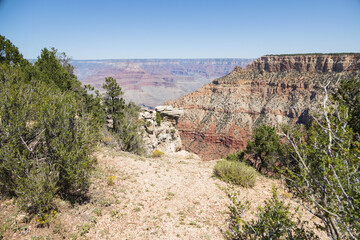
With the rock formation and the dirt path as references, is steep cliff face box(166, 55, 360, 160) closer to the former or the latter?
the rock formation

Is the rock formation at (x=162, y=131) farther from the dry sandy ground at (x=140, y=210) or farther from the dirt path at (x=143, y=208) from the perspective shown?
the dry sandy ground at (x=140, y=210)

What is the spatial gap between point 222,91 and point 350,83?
107602 millimetres

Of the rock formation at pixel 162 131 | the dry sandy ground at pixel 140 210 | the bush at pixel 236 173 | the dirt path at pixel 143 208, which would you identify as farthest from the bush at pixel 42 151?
the rock formation at pixel 162 131

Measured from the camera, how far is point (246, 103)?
11156 cm

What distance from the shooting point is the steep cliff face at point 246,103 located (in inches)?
3622

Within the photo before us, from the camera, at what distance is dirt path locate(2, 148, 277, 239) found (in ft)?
25.7

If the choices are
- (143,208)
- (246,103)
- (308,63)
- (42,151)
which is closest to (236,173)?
(143,208)

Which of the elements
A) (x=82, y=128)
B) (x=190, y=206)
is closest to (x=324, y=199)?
(x=190, y=206)

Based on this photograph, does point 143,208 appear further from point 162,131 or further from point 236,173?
point 162,131

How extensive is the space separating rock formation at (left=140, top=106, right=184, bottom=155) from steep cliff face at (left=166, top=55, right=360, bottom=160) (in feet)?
159

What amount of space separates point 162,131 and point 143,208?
89.3 feet

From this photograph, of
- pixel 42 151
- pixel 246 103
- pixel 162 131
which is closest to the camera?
pixel 42 151

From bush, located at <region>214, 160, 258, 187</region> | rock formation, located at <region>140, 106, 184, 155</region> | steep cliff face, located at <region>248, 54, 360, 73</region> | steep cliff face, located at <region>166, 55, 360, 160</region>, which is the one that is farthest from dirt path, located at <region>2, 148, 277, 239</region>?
steep cliff face, located at <region>248, 54, 360, 73</region>

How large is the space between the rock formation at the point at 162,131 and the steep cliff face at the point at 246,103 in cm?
A: 4862
